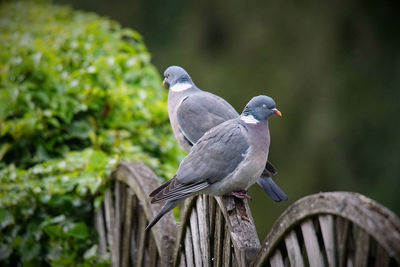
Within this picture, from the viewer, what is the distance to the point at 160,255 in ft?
7.54

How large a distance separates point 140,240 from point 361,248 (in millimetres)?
1490

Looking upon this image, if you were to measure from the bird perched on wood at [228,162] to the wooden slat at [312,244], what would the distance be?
0.57 metres

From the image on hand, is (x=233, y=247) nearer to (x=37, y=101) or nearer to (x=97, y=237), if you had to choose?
(x=97, y=237)

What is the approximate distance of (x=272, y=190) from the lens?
2.10 meters

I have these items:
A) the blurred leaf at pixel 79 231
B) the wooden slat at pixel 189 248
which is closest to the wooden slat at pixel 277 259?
the wooden slat at pixel 189 248

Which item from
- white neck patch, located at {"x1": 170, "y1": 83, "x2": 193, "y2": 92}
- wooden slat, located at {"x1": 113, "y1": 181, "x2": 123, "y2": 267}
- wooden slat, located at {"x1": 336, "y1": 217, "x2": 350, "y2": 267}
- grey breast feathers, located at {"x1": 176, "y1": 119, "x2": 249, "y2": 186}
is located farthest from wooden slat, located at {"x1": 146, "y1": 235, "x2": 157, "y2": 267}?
wooden slat, located at {"x1": 336, "y1": 217, "x2": 350, "y2": 267}

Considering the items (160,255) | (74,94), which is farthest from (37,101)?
(160,255)

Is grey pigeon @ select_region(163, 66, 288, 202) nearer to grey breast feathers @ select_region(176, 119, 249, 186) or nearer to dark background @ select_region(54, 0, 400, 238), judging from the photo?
grey breast feathers @ select_region(176, 119, 249, 186)

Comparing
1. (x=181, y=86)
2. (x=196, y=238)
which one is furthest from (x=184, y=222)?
(x=181, y=86)

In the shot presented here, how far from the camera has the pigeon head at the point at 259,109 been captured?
1.93 metres

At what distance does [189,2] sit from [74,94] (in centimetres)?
608

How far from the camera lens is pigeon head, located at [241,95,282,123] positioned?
1.93 m

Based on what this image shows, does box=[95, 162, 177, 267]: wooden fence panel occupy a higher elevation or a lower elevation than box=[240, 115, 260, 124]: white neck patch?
lower

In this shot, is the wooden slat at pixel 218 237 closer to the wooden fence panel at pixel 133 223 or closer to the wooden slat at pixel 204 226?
the wooden slat at pixel 204 226
